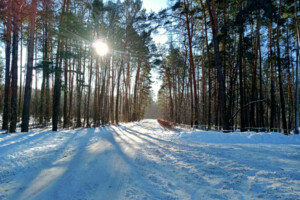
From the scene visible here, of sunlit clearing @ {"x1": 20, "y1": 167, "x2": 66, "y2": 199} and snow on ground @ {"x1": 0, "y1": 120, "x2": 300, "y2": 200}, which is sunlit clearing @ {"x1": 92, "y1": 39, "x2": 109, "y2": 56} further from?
sunlit clearing @ {"x1": 20, "y1": 167, "x2": 66, "y2": 199}

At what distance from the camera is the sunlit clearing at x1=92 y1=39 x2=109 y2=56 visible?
16.9 m

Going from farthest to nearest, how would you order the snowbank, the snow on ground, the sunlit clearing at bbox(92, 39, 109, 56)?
the sunlit clearing at bbox(92, 39, 109, 56), the snowbank, the snow on ground

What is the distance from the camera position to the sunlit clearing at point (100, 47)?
16928 mm

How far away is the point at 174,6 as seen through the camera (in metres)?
13.0

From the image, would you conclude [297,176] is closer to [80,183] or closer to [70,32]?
[80,183]

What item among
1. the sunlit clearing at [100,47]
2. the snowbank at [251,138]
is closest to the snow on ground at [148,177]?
the snowbank at [251,138]

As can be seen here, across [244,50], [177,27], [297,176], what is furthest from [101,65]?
[297,176]

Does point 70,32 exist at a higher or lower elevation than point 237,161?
higher

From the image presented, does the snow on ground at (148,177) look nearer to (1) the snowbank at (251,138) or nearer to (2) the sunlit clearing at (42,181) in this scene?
(2) the sunlit clearing at (42,181)

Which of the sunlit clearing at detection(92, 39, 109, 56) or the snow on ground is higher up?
the sunlit clearing at detection(92, 39, 109, 56)

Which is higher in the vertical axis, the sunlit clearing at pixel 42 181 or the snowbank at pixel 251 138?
the sunlit clearing at pixel 42 181

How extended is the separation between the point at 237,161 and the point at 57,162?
14.9 feet

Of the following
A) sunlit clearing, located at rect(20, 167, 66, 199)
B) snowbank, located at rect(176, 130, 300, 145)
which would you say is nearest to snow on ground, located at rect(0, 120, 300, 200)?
sunlit clearing, located at rect(20, 167, 66, 199)

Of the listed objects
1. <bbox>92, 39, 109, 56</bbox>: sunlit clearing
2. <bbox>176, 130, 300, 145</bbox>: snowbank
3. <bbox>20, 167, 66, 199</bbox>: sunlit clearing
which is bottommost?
<bbox>176, 130, 300, 145</bbox>: snowbank
